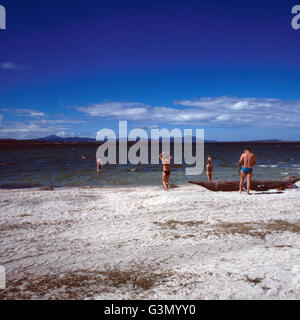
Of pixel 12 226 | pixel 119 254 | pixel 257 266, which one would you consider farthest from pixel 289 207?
pixel 12 226

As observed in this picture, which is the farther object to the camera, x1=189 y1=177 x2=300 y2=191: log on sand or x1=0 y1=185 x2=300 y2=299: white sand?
x1=189 y1=177 x2=300 y2=191: log on sand

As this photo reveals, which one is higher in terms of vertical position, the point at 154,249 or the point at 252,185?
the point at 252,185

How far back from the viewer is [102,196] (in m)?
13.3

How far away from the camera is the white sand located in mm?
4625

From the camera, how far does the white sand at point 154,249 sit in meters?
4.62

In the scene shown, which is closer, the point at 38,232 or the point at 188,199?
the point at 38,232

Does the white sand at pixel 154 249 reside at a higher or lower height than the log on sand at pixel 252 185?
lower

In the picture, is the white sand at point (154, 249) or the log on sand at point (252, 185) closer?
the white sand at point (154, 249)

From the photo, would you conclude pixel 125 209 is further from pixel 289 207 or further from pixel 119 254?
pixel 289 207

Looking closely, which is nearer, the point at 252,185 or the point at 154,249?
the point at 154,249

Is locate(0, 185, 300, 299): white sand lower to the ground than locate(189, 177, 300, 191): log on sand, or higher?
lower

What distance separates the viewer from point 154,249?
6387 millimetres

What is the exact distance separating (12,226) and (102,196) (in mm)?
5449
